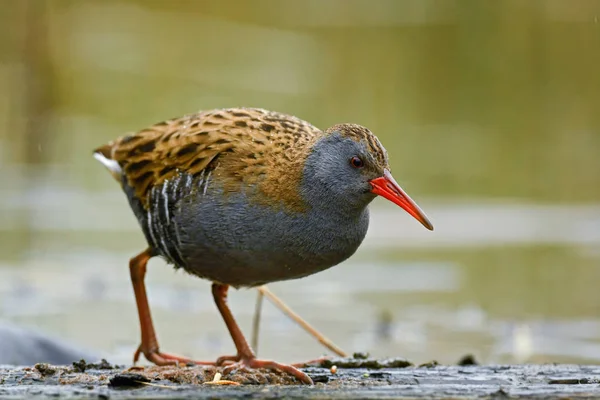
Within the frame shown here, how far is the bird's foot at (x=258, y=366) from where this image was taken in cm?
513

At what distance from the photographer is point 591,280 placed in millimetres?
9742

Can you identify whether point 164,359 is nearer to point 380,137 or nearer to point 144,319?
point 144,319

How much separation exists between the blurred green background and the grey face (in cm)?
240

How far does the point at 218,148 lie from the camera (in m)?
5.98

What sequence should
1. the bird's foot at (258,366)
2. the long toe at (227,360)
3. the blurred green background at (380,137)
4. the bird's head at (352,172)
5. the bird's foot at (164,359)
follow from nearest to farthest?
the bird's foot at (258,366), the bird's head at (352,172), the long toe at (227,360), the bird's foot at (164,359), the blurred green background at (380,137)

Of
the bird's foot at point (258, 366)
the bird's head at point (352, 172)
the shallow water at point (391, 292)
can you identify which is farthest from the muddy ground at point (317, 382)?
the shallow water at point (391, 292)

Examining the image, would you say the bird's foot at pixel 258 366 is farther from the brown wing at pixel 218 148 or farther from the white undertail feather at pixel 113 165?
the white undertail feather at pixel 113 165

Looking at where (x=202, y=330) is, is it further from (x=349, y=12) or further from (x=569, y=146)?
(x=349, y=12)

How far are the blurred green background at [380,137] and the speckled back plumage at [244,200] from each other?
6.39 ft

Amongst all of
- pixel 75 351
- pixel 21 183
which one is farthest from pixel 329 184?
pixel 21 183

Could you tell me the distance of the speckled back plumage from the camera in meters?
5.64

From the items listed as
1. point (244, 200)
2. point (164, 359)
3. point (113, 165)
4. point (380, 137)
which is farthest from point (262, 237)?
point (380, 137)

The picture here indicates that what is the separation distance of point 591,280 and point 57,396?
6056mm

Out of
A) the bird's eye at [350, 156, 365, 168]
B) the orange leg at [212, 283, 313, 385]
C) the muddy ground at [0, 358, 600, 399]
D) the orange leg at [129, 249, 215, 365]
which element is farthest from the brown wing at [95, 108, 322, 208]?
the muddy ground at [0, 358, 600, 399]
